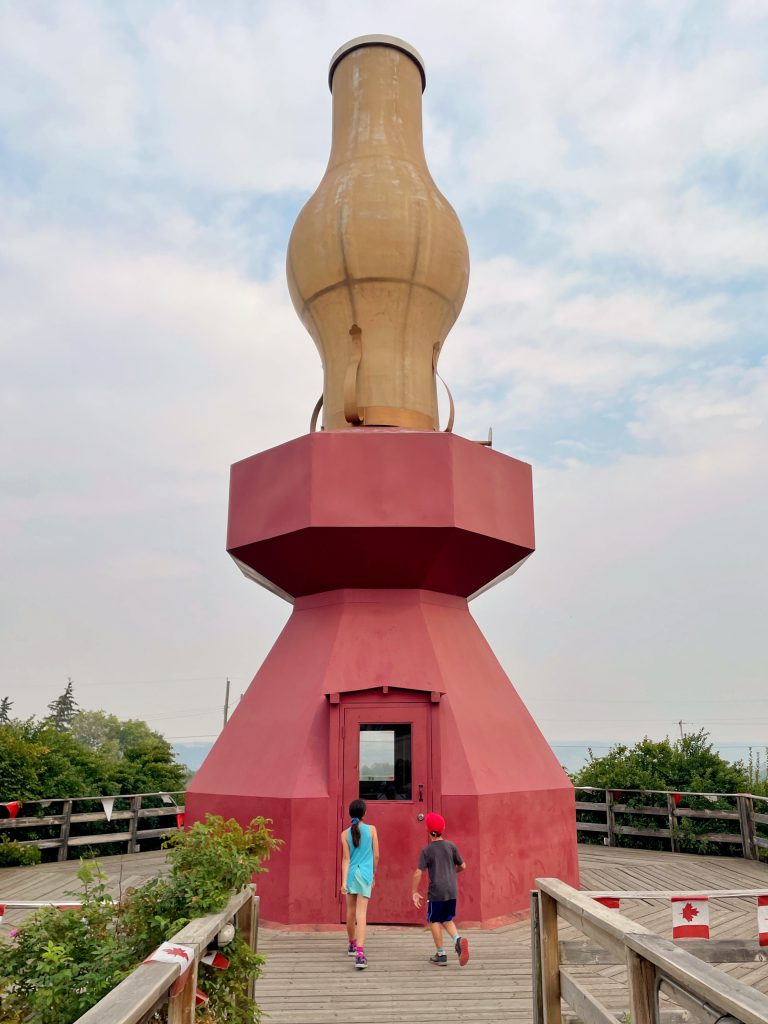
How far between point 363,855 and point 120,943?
10.0 feet

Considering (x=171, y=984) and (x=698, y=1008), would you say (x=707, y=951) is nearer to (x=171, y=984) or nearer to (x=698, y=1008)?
(x=698, y=1008)

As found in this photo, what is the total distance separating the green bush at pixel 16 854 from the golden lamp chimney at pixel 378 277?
856cm

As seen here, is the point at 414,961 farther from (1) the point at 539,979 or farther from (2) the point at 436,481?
(2) the point at 436,481

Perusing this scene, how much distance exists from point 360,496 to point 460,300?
389 cm

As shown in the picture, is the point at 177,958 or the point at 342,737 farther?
the point at 342,737

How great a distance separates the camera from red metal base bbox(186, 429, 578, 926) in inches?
353

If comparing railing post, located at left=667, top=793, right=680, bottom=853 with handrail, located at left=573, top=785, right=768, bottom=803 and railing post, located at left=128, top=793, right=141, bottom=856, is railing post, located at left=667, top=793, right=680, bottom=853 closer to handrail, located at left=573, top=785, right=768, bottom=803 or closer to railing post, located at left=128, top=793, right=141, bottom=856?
handrail, located at left=573, top=785, right=768, bottom=803

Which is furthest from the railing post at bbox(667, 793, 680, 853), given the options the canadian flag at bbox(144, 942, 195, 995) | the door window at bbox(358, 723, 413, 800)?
the canadian flag at bbox(144, 942, 195, 995)

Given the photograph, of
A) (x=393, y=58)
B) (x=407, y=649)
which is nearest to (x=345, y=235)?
(x=393, y=58)

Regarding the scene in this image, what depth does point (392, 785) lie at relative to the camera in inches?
365

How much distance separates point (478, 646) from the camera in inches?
437

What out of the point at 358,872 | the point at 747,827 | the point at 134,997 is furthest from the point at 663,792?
the point at 134,997

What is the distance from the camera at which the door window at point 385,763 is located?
923cm

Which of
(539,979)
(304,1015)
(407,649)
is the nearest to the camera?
(539,979)
